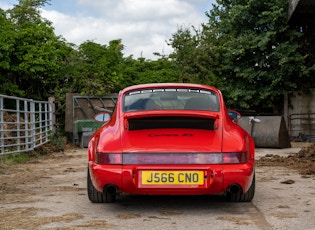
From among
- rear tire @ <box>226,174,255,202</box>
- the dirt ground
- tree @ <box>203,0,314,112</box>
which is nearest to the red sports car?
the dirt ground

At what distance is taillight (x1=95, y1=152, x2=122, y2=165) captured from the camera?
5.32 metres

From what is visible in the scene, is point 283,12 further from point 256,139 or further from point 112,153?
point 112,153

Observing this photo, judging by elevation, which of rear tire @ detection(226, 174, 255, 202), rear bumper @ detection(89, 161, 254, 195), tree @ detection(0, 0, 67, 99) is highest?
tree @ detection(0, 0, 67, 99)

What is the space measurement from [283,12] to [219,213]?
63.2 ft

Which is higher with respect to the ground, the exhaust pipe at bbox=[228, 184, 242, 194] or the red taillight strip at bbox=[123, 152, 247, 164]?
A: the red taillight strip at bbox=[123, 152, 247, 164]

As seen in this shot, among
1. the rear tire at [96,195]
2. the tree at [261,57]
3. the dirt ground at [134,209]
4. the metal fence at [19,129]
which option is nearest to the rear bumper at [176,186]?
the dirt ground at [134,209]

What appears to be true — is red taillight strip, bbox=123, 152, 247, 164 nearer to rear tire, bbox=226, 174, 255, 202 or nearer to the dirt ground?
the dirt ground

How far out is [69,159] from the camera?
12875mm

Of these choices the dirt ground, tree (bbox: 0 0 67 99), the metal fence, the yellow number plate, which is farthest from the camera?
tree (bbox: 0 0 67 99)

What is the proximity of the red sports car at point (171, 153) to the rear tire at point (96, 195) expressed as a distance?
1.3 inches

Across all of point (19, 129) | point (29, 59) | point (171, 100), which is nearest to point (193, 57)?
point (29, 59)

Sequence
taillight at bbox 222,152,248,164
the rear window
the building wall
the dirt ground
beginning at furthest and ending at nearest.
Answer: the building wall
the rear window
taillight at bbox 222,152,248,164
the dirt ground

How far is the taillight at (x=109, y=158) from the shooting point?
5.32m

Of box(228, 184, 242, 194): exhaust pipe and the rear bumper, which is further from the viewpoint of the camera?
box(228, 184, 242, 194): exhaust pipe
